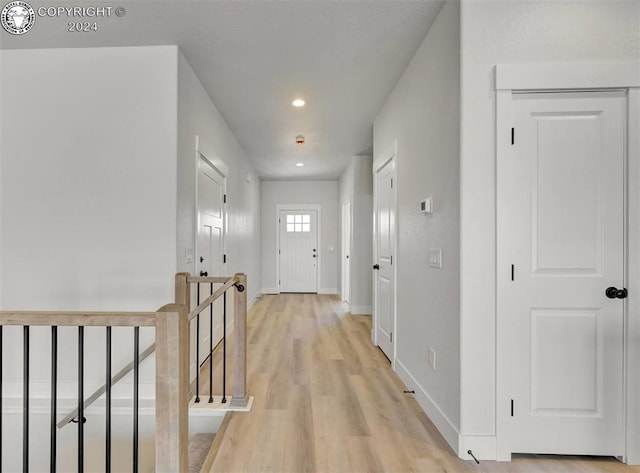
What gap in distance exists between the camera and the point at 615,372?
1828 millimetres

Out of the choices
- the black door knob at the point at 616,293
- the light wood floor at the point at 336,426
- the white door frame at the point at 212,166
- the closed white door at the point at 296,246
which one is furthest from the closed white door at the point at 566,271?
the closed white door at the point at 296,246

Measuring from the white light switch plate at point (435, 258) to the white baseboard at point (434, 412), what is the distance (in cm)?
88

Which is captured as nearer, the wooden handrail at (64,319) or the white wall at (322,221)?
the wooden handrail at (64,319)

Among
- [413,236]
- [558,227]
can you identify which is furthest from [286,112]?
[558,227]

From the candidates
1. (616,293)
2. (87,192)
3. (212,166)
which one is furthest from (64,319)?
(616,293)

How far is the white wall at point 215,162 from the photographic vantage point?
8.80 ft

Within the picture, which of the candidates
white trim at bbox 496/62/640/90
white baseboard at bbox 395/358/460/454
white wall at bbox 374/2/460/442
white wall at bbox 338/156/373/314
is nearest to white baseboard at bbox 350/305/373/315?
white wall at bbox 338/156/373/314

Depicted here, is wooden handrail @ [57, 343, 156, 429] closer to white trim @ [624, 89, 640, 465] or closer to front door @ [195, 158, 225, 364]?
front door @ [195, 158, 225, 364]

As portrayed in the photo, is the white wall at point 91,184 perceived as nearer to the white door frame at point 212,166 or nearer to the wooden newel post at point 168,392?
the white door frame at point 212,166

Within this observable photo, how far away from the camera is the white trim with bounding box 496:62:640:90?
5.96 feet

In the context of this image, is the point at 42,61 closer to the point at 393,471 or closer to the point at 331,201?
the point at 393,471

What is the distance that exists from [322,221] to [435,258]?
5.52 meters

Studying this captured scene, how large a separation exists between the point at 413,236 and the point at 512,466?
1497mm

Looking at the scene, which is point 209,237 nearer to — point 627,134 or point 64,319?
point 64,319
